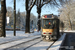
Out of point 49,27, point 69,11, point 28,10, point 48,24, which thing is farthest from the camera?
point 69,11

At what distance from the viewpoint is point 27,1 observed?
2678cm

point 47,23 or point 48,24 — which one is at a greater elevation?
point 47,23

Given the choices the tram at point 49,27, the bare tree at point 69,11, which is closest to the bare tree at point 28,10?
the tram at point 49,27

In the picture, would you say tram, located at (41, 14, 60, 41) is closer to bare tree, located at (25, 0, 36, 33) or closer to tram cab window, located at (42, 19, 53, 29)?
tram cab window, located at (42, 19, 53, 29)

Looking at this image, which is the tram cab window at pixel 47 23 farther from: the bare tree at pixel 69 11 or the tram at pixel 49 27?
the bare tree at pixel 69 11

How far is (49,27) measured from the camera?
15.2 meters

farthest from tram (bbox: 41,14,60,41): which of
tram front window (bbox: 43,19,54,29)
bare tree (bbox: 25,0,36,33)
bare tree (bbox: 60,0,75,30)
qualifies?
bare tree (bbox: 60,0,75,30)

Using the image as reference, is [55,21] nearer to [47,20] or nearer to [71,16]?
[47,20]

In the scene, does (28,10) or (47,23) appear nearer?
(47,23)

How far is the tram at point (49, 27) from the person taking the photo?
1508 centimetres

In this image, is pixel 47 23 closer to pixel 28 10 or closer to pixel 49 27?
pixel 49 27

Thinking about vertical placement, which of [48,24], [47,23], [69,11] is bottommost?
[48,24]

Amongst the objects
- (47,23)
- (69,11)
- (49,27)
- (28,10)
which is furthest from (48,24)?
(69,11)

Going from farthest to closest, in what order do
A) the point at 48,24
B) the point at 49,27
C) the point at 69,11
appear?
1. the point at 69,11
2. the point at 48,24
3. the point at 49,27
